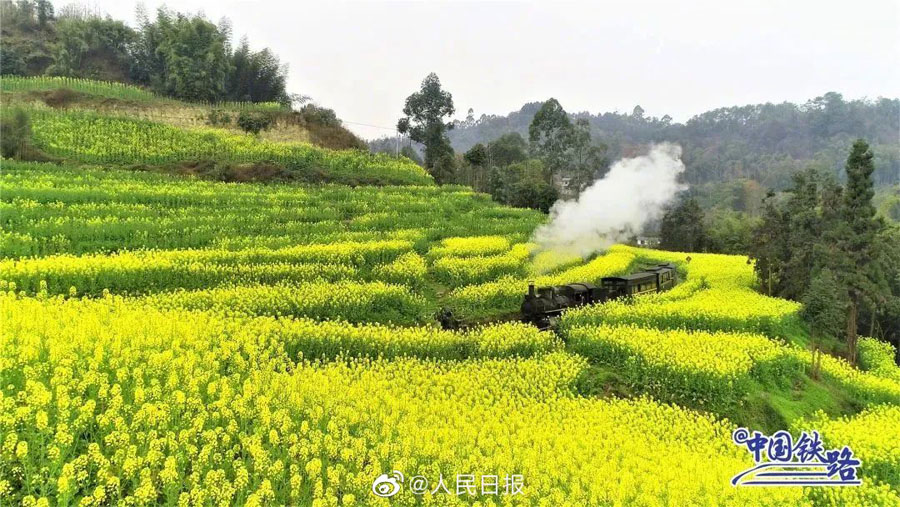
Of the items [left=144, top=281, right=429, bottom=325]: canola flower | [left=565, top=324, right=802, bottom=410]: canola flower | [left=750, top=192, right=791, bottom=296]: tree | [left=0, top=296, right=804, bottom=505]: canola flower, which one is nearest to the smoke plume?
[left=750, top=192, right=791, bottom=296]: tree

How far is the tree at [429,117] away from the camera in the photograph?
190ft

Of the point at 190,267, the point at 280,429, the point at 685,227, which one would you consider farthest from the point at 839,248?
the point at 685,227

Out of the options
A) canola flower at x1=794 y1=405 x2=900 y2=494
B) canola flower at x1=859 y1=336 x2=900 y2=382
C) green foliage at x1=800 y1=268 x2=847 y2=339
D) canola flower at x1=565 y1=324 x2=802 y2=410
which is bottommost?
canola flower at x1=859 y1=336 x2=900 y2=382

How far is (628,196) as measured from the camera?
874 inches

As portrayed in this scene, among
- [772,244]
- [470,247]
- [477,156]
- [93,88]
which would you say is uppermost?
[93,88]

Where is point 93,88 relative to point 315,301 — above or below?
above

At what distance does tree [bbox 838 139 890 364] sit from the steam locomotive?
679 cm

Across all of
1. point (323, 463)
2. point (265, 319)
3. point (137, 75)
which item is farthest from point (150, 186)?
point (137, 75)

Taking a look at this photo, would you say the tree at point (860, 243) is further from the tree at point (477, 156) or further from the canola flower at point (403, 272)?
the tree at point (477, 156)

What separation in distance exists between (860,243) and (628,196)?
827 centimetres

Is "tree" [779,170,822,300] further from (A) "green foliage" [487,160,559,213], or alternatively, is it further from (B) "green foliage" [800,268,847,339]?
(A) "green foliage" [487,160,559,213]

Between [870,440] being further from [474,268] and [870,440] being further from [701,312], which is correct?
[474,268]

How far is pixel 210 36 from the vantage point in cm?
5512

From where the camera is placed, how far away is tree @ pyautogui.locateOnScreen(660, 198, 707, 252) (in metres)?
45.5
